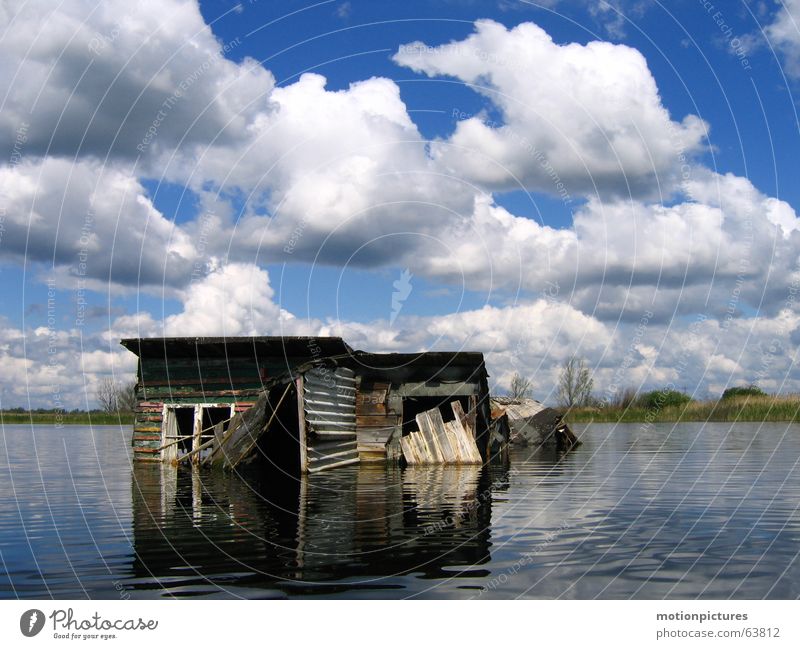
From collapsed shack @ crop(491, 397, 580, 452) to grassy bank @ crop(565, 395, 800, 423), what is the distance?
2481 cm

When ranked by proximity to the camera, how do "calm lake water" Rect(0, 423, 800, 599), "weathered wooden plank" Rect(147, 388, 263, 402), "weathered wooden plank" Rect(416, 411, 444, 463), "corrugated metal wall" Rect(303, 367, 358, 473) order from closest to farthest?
1. "calm lake water" Rect(0, 423, 800, 599)
2. "corrugated metal wall" Rect(303, 367, 358, 473)
3. "weathered wooden plank" Rect(416, 411, 444, 463)
4. "weathered wooden plank" Rect(147, 388, 263, 402)

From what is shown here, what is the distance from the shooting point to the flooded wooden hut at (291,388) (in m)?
30.5

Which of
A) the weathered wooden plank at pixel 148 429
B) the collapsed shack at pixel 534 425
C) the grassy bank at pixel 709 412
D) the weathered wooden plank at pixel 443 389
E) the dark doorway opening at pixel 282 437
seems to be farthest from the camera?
the grassy bank at pixel 709 412

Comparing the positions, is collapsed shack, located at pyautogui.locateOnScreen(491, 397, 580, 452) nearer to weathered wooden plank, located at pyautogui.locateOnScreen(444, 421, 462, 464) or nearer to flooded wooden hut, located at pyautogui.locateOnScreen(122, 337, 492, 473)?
flooded wooden hut, located at pyautogui.locateOnScreen(122, 337, 492, 473)

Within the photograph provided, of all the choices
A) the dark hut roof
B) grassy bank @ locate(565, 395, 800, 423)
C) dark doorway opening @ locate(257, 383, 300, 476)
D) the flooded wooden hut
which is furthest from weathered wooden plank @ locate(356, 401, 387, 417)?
grassy bank @ locate(565, 395, 800, 423)

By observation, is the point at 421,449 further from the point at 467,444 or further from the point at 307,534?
the point at 307,534

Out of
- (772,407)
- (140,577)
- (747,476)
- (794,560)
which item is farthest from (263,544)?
(772,407)

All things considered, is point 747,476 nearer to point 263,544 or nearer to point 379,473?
point 379,473

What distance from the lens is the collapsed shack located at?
43594 mm

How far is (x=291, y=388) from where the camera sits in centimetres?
2961

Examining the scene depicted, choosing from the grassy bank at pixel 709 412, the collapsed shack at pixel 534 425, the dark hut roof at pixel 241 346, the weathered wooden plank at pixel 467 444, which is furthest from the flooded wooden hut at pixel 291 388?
the grassy bank at pixel 709 412

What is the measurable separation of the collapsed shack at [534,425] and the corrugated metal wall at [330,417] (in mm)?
13135

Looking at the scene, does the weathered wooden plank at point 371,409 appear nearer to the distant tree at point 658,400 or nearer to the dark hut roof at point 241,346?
the dark hut roof at point 241,346

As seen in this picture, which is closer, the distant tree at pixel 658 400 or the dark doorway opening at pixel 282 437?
the dark doorway opening at pixel 282 437
